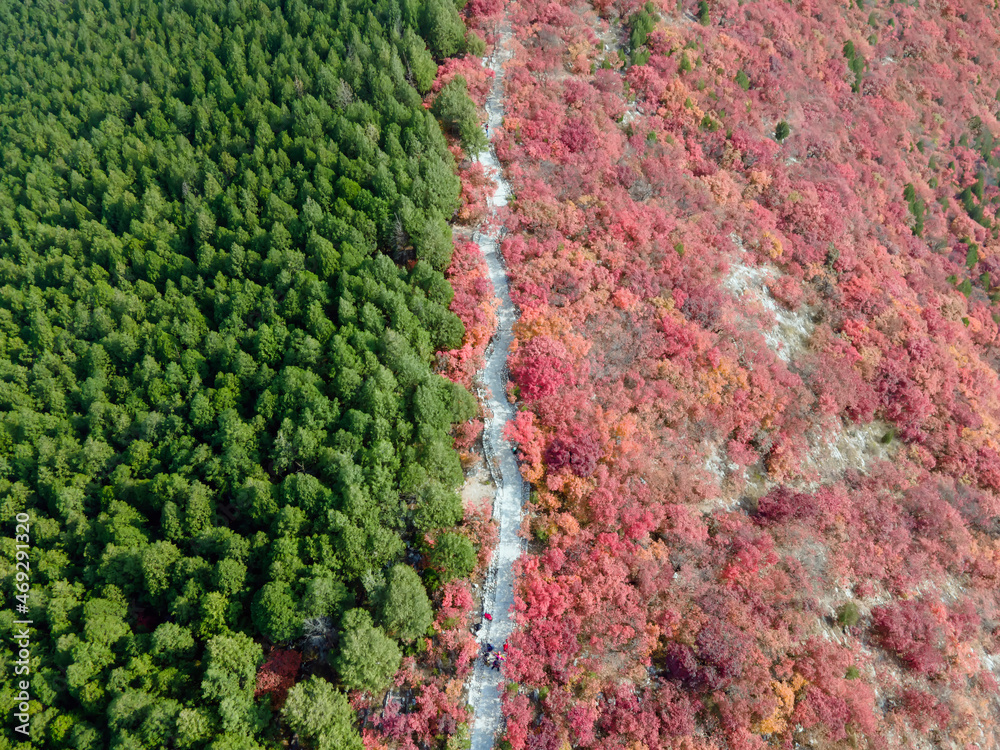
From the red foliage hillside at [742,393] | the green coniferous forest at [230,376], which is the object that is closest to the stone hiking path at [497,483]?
the red foliage hillside at [742,393]

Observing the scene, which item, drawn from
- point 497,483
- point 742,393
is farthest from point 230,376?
point 742,393

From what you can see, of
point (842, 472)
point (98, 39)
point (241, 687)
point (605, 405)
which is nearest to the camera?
point (241, 687)

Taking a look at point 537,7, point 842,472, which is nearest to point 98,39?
point 537,7

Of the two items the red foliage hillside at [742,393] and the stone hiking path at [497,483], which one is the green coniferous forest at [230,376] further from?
the red foliage hillside at [742,393]

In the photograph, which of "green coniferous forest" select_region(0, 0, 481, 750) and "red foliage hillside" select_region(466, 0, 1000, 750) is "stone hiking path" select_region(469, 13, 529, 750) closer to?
"red foliage hillside" select_region(466, 0, 1000, 750)

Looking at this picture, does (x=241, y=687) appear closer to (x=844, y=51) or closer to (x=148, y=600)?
(x=148, y=600)

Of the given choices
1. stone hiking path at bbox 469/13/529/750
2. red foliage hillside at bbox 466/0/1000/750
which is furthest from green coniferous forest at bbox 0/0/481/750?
red foliage hillside at bbox 466/0/1000/750
